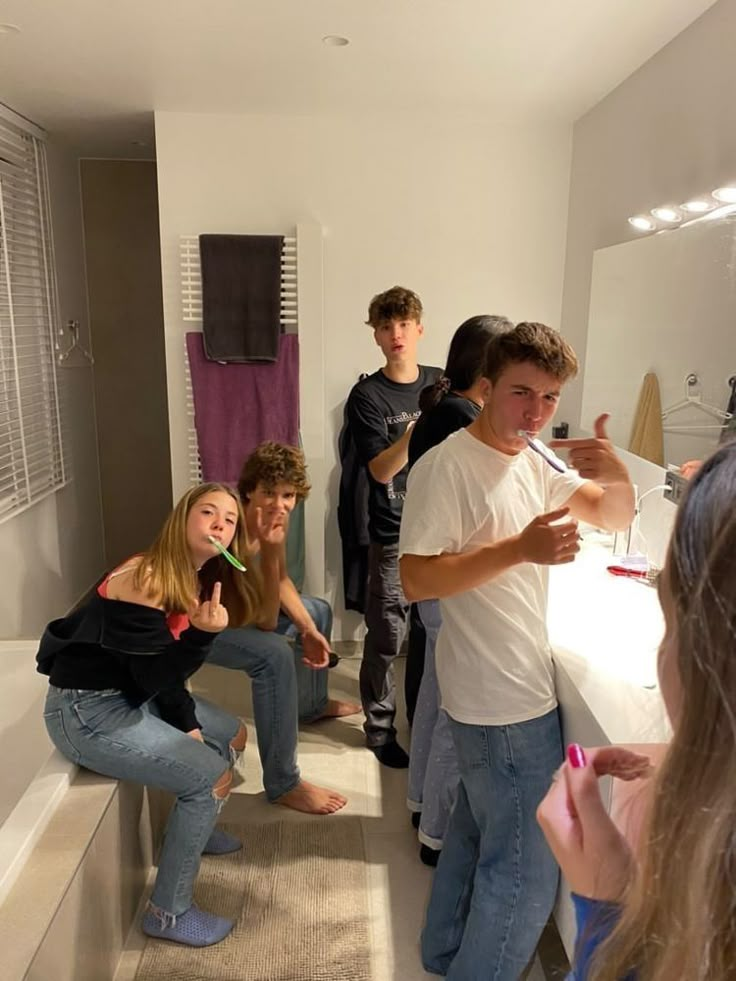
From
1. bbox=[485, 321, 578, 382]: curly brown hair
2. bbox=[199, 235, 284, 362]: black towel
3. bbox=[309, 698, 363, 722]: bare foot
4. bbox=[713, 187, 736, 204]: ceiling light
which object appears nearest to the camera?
bbox=[485, 321, 578, 382]: curly brown hair

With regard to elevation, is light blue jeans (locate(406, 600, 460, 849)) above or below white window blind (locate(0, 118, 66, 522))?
below

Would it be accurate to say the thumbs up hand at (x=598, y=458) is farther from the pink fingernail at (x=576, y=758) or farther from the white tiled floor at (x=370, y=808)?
the white tiled floor at (x=370, y=808)

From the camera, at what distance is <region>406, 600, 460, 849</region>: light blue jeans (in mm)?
1895

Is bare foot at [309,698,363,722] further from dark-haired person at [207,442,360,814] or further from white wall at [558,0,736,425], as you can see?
white wall at [558,0,736,425]

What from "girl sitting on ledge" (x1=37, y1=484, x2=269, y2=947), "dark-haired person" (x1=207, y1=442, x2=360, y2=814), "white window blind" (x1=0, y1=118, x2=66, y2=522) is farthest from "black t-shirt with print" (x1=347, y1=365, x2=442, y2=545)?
"white window blind" (x1=0, y1=118, x2=66, y2=522)

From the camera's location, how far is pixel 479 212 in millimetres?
3031

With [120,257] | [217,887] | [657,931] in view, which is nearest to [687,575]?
[657,931]

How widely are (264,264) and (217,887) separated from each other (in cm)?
213

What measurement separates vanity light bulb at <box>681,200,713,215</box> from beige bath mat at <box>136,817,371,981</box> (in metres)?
1.91

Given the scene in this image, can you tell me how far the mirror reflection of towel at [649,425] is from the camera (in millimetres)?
2146

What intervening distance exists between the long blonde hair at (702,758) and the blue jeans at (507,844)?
795 millimetres

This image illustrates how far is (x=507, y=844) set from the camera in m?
1.40

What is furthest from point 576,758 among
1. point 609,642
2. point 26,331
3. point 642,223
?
point 26,331

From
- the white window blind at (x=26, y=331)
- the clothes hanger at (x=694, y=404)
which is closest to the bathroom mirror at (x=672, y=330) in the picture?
the clothes hanger at (x=694, y=404)
